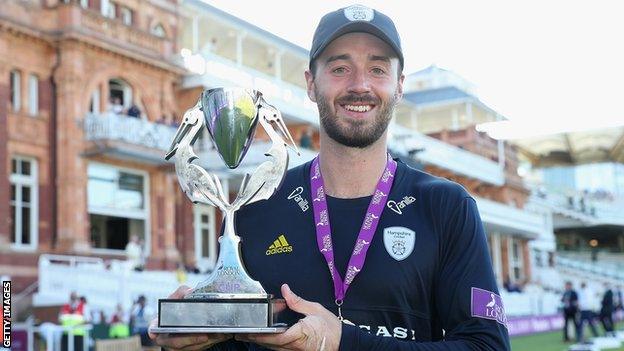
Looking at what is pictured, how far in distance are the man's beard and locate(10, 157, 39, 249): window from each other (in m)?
23.6

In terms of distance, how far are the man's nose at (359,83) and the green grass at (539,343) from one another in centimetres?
1813

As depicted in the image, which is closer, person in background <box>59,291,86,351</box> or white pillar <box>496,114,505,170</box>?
person in background <box>59,291,86,351</box>

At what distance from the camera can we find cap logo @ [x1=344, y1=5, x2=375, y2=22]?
9.13ft

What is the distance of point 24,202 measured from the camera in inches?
994

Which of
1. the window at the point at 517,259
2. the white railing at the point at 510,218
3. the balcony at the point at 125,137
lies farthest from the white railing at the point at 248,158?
the window at the point at 517,259

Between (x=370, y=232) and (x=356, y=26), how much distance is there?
69cm

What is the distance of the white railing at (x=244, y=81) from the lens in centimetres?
3042

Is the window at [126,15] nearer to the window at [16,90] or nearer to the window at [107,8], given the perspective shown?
the window at [107,8]

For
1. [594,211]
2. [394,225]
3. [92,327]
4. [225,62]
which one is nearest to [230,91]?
[394,225]

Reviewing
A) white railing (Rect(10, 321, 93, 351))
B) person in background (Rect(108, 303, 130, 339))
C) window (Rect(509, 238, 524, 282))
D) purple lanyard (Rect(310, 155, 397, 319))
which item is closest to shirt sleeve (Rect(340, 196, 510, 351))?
purple lanyard (Rect(310, 155, 397, 319))

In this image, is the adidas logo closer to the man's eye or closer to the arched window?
the man's eye

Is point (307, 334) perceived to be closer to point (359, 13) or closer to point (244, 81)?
point (359, 13)

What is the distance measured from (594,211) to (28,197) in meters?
50.4

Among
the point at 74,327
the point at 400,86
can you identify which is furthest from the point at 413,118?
the point at 400,86
